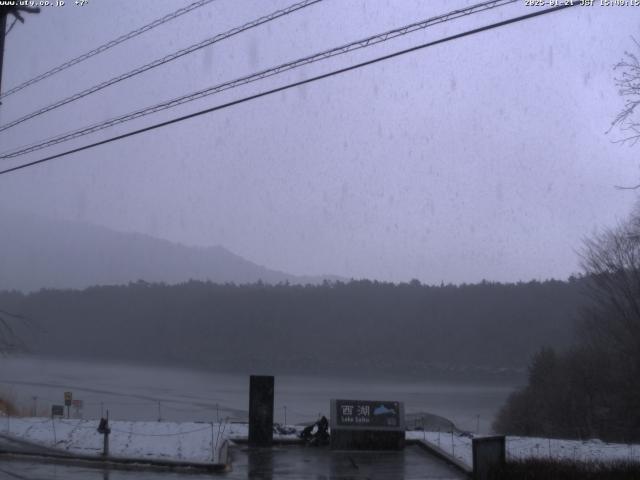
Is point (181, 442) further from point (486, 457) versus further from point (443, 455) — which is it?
point (486, 457)

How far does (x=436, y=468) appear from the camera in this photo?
53.2 ft

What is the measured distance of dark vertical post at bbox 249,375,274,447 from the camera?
1839 centimetres

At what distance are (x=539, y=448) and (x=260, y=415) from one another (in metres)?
6.93

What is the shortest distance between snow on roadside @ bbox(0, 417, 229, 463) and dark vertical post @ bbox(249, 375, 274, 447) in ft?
2.72

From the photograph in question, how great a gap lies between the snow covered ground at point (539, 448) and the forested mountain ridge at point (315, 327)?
53564 mm

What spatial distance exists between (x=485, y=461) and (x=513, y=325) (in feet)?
223

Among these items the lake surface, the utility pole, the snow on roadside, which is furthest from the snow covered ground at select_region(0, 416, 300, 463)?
the lake surface

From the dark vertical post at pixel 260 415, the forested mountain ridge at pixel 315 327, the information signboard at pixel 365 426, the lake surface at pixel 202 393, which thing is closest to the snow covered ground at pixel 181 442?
the dark vertical post at pixel 260 415

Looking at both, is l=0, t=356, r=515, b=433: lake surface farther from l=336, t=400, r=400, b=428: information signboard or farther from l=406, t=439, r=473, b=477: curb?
l=336, t=400, r=400, b=428: information signboard

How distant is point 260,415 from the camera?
18.4 meters

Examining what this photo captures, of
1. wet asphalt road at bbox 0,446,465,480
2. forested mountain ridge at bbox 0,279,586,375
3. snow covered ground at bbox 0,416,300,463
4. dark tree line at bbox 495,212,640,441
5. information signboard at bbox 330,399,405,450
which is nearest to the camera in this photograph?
wet asphalt road at bbox 0,446,465,480

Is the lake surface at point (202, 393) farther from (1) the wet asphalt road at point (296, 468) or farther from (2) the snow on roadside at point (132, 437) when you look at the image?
(1) the wet asphalt road at point (296, 468)

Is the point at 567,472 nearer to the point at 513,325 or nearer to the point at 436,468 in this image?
the point at 436,468

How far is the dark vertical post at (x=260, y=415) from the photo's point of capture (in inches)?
A: 724
